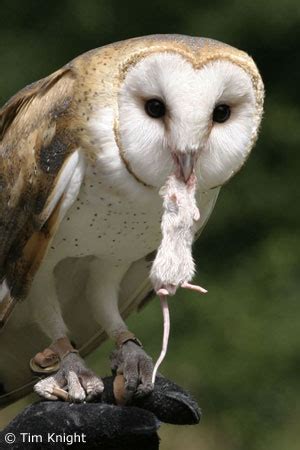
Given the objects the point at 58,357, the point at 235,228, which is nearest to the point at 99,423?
the point at 58,357

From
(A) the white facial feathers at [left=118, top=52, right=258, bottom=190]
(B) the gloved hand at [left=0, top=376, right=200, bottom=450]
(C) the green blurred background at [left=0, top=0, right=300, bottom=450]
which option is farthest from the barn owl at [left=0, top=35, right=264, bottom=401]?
(C) the green blurred background at [left=0, top=0, right=300, bottom=450]

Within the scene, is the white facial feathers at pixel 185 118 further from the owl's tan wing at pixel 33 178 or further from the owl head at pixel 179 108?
the owl's tan wing at pixel 33 178

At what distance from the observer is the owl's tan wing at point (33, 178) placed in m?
3.06

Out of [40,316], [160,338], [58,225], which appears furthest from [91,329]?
[160,338]

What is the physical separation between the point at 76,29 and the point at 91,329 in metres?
2.27

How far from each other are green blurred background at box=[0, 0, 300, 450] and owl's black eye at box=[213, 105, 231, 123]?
2.22 metres

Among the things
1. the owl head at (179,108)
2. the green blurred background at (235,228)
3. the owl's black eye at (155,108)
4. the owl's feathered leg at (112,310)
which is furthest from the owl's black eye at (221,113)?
the green blurred background at (235,228)

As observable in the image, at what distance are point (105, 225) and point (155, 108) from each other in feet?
1.01

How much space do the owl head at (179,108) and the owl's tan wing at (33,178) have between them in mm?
106

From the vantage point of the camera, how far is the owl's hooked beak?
292 centimetres

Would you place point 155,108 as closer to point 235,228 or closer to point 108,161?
point 108,161

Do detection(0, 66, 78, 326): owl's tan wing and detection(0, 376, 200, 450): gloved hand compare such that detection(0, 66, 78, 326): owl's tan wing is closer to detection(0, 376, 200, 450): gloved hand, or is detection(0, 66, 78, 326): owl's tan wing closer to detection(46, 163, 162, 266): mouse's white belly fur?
detection(46, 163, 162, 266): mouse's white belly fur

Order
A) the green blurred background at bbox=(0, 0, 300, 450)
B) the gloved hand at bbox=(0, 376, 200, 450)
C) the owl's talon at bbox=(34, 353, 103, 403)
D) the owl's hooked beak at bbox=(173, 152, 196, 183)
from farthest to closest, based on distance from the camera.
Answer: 1. the green blurred background at bbox=(0, 0, 300, 450)
2. the owl's talon at bbox=(34, 353, 103, 403)
3. the owl's hooked beak at bbox=(173, 152, 196, 183)
4. the gloved hand at bbox=(0, 376, 200, 450)

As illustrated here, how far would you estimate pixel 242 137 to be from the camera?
301 centimetres
